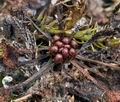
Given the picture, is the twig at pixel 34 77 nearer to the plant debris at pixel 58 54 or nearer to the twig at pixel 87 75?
the plant debris at pixel 58 54

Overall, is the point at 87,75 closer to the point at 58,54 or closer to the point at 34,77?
the point at 58,54

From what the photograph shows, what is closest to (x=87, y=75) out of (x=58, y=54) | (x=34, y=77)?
(x=58, y=54)

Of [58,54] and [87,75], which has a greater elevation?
[58,54]

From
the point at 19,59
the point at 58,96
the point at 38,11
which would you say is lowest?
the point at 58,96

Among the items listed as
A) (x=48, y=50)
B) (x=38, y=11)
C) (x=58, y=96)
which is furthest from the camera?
(x=38, y=11)

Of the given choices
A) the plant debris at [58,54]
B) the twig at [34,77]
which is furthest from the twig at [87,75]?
the twig at [34,77]

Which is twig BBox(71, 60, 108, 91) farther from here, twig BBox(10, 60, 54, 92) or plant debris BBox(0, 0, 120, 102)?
twig BBox(10, 60, 54, 92)

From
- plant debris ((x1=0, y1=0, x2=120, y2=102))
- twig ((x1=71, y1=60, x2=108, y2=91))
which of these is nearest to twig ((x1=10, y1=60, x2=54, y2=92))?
plant debris ((x1=0, y1=0, x2=120, y2=102))

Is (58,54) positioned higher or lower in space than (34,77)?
higher

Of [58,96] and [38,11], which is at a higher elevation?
[38,11]

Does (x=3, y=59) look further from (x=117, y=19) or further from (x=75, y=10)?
(x=117, y=19)

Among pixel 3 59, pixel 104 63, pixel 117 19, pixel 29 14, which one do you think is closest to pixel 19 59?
pixel 3 59
